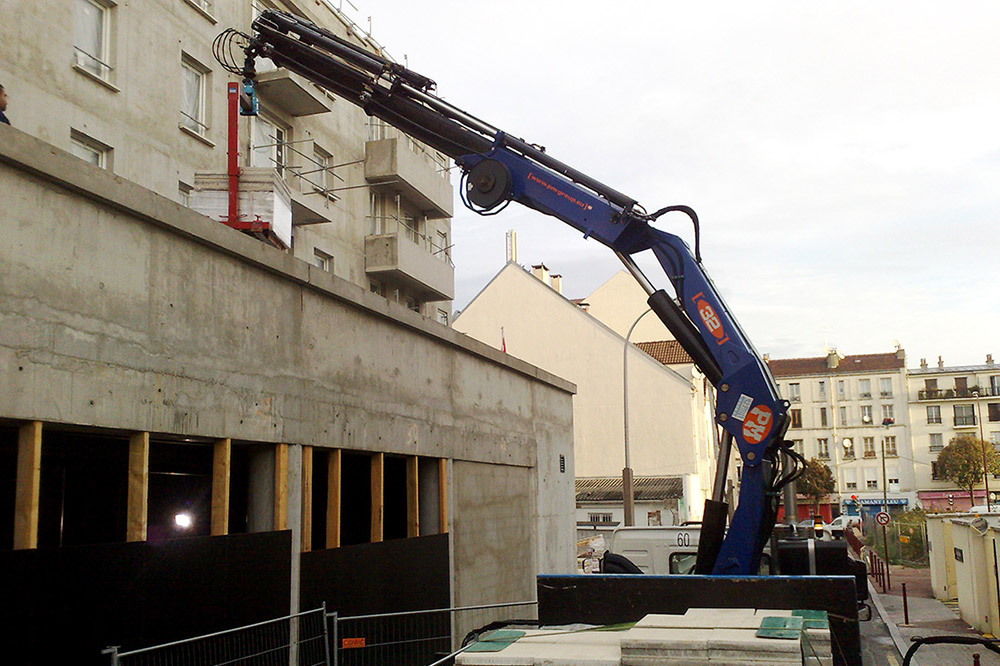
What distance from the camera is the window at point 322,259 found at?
27812 mm

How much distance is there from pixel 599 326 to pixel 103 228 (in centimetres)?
3958

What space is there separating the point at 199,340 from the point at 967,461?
84.0 m

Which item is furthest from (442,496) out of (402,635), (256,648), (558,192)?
(256,648)

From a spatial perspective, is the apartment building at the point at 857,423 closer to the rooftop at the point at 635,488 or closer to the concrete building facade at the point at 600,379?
the concrete building facade at the point at 600,379

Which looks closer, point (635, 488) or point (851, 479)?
point (635, 488)

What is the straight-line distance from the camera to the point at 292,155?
2673 centimetres

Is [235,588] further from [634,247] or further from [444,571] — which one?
[634,247]

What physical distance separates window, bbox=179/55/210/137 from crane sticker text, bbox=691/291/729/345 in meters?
14.4

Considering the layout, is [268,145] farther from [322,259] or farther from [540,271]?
[540,271]

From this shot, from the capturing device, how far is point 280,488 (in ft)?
34.0

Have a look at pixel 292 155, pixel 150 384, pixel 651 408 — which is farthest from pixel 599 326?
pixel 150 384

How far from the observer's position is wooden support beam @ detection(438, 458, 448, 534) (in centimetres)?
1460

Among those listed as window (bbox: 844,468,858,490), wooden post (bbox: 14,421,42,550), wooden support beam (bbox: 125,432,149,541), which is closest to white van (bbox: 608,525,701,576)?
wooden support beam (bbox: 125,432,149,541)

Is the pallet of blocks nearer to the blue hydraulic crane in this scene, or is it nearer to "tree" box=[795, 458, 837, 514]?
the blue hydraulic crane
